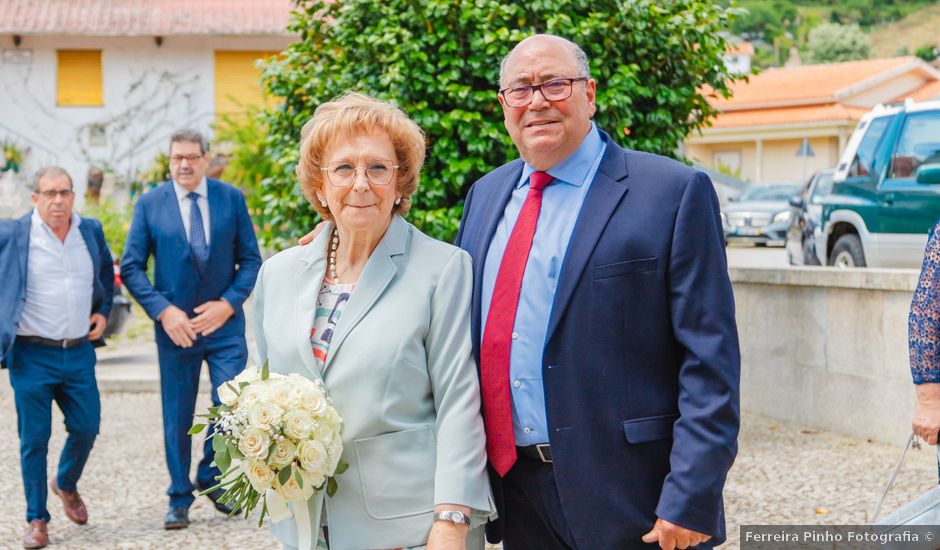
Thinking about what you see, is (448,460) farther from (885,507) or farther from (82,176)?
(82,176)

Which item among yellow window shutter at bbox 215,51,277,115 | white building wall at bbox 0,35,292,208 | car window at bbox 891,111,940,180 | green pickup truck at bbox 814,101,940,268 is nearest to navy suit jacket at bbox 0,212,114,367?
green pickup truck at bbox 814,101,940,268

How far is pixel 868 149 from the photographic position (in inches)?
442

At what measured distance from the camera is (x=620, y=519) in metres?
2.89

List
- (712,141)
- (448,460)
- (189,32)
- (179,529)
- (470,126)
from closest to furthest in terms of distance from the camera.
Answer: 1. (448,460)
2. (179,529)
3. (470,126)
4. (189,32)
5. (712,141)

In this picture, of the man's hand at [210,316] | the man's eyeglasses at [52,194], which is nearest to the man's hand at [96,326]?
the man's hand at [210,316]

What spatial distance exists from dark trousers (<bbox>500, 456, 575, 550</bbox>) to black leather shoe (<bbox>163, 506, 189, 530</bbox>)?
3558 millimetres

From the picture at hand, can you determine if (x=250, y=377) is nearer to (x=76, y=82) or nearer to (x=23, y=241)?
(x=23, y=241)

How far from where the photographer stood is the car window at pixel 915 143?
420 inches

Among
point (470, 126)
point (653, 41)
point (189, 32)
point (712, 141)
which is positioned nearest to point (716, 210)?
point (470, 126)

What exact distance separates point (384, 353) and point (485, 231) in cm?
53

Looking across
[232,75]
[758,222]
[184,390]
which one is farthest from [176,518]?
[232,75]

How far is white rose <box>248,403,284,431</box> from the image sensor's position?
108 inches

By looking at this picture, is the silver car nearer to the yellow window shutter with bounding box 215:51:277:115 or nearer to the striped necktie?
the yellow window shutter with bounding box 215:51:277:115

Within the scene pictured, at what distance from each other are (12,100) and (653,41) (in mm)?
24476
